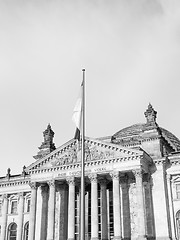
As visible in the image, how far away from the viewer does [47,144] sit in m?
55.2

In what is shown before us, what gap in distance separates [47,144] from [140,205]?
2022 centimetres

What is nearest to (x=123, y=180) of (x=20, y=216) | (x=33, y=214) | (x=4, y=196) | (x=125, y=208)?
(x=125, y=208)

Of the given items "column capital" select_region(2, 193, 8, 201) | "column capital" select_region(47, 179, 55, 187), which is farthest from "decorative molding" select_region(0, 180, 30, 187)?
"column capital" select_region(47, 179, 55, 187)

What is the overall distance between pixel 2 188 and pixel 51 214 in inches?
609

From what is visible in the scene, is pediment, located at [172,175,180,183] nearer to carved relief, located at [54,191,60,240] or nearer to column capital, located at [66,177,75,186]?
column capital, located at [66,177,75,186]

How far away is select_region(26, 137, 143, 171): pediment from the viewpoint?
44.2 meters

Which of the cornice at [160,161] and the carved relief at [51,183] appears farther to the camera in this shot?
the carved relief at [51,183]

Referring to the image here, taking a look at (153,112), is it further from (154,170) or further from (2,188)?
(2,188)

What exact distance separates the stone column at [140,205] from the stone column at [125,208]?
355 cm

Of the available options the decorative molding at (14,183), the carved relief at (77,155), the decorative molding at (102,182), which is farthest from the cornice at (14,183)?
the decorative molding at (102,182)

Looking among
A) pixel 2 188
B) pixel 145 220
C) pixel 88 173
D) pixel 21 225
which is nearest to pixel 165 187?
pixel 145 220

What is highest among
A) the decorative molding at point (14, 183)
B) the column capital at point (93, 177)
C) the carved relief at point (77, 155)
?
the carved relief at point (77, 155)

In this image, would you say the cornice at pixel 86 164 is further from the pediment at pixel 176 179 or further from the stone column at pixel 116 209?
the pediment at pixel 176 179

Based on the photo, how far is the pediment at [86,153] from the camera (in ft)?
145
